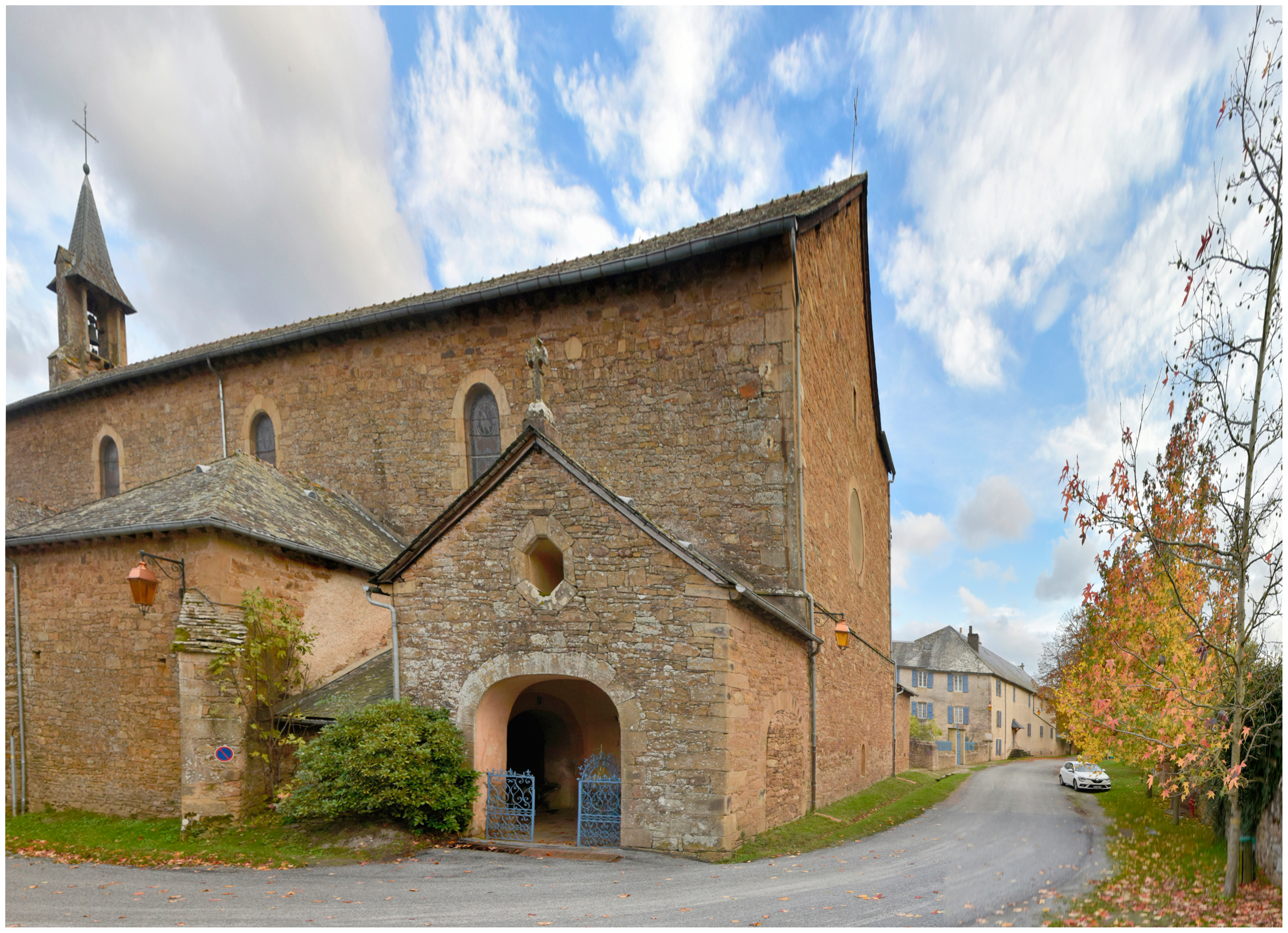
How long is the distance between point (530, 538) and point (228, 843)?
5.49 m

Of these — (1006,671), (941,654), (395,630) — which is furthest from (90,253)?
(1006,671)

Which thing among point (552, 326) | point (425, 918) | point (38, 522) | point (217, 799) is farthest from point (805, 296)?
point (38, 522)

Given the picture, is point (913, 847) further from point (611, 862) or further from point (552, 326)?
point (552, 326)

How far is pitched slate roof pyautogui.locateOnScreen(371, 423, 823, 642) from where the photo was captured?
26.9 ft

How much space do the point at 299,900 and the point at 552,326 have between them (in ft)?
30.8

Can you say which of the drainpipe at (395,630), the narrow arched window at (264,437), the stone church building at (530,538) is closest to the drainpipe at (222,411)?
the stone church building at (530,538)

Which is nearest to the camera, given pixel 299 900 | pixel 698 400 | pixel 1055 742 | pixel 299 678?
pixel 299 900

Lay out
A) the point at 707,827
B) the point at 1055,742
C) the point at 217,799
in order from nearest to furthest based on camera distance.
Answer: the point at 707,827, the point at 217,799, the point at 1055,742

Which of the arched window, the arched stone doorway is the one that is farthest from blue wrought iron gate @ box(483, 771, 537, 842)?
the arched window

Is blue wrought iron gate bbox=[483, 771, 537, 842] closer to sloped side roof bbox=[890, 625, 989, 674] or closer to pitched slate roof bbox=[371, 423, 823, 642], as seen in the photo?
pitched slate roof bbox=[371, 423, 823, 642]

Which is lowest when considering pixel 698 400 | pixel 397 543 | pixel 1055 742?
pixel 1055 742

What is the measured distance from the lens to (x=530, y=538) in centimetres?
888

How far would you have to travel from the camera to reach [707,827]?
310 inches

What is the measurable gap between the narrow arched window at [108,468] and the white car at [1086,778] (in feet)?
95.1
